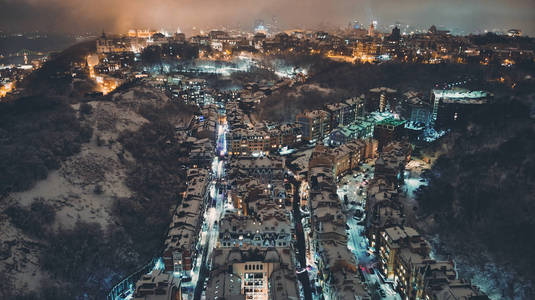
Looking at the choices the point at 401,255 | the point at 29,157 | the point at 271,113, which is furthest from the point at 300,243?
the point at 271,113

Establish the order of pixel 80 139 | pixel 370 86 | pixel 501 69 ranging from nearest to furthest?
1. pixel 80 139
2. pixel 501 69
3. pixel 370 86

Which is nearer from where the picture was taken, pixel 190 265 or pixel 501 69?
pixel 190 265

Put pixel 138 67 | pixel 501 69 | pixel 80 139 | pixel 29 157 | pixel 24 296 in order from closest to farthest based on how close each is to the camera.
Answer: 1. pixel 24 296
2. pixel 29 157
3. pixel 80 139
4. pixel 501 69
5. pixel 138 67

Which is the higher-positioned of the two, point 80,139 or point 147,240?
point 80,139

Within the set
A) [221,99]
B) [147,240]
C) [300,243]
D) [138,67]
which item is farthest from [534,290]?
[138,67]

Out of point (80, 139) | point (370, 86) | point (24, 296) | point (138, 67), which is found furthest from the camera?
point (138, 67)

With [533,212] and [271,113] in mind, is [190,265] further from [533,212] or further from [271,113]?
[271,113]

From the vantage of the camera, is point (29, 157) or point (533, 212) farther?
point (29, 157)

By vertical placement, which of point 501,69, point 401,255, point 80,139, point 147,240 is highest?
point 501,69

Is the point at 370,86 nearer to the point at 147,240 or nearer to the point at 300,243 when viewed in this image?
the point at 300,243
